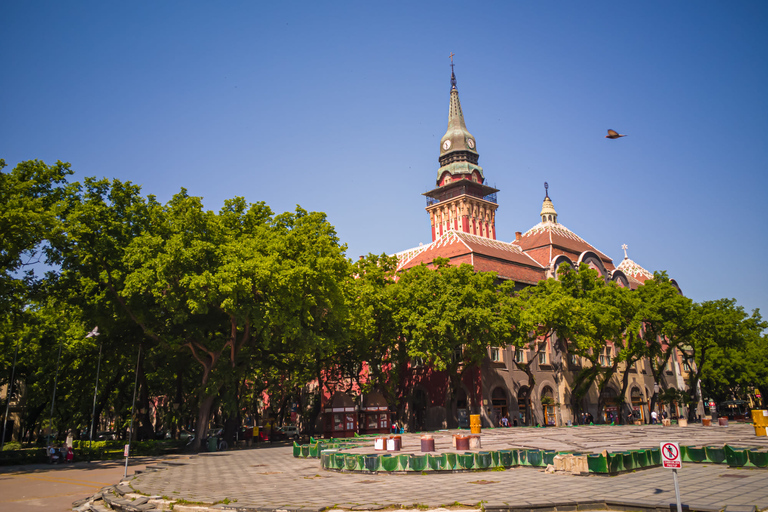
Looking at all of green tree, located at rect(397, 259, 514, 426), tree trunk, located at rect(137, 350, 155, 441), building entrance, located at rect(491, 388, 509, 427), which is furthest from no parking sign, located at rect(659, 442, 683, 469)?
building entrance, located at rect(491, 388, 509, 427)

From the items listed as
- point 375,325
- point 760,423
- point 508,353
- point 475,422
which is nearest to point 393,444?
point 475,422

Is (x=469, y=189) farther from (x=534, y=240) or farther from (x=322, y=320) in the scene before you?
(x=322, y=320)

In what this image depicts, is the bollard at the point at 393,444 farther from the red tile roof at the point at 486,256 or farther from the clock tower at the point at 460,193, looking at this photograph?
the clock tower at the point at 460,193

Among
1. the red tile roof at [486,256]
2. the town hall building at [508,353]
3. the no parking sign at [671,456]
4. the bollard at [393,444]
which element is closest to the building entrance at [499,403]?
the town hall building at [508,353]

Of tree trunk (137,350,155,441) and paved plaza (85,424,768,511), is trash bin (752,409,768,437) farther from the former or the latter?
tree trunk (137,350,155,441)

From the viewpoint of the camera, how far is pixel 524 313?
4428 centimetres

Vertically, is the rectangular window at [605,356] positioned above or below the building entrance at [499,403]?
above

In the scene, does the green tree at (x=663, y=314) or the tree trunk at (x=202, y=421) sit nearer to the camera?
the tree trunk at (x=202, y=421)

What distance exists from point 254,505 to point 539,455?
991 cm

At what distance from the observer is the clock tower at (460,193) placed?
8494 centimetres

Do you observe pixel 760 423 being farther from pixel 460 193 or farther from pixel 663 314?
pixel 460 193

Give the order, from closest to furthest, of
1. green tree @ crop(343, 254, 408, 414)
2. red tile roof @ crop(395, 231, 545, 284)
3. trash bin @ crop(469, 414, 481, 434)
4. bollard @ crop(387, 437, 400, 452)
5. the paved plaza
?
the paved plaza → bollard @ crop(387, 437, 400, 452) → trash bin @ crop(469, 414, 481, 434) → green tree @ crop(343, 254, 408, 414) → red tile roof @ crop(395, 231, 545, 284)

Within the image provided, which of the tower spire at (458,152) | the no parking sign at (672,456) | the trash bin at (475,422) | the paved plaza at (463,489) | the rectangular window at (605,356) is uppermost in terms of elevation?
the tower spire at (458,152)

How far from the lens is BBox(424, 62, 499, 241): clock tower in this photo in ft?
279
